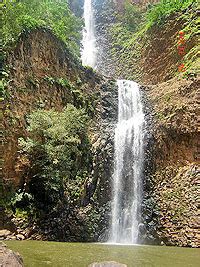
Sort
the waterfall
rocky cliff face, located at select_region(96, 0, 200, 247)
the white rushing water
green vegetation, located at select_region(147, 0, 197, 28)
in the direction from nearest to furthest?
rocky cliff face, located at select_region(96, 0, 200, 247) → the waterfall → green vegetation, located at select_region(147, 0, 197, 28) → the white rushing water

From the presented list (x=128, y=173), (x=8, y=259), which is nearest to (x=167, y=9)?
(x=128, y=173)

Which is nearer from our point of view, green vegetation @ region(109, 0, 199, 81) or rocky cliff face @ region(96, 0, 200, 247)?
rocky cliff face @ region(96, 0, 200, 247)

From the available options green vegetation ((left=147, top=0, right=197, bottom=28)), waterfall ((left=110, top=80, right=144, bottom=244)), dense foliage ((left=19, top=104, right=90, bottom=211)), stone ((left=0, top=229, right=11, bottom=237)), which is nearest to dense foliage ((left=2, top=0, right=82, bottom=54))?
dense foliage ((left=19, top=104, right=90, bottom=211))

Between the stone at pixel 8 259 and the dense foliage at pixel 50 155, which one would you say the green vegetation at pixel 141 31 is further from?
the stone at pixel 8 259

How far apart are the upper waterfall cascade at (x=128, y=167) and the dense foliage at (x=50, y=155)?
2112 millimetres

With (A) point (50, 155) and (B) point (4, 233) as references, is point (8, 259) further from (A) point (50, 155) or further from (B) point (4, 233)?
(A) point (50, 155)

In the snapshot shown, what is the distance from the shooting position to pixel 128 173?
16.2m

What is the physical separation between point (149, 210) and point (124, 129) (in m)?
4.98

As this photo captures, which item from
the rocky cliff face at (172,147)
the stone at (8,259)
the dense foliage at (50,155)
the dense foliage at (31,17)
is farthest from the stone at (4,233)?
the dense foliage at (31,17)

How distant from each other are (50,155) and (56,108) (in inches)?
146

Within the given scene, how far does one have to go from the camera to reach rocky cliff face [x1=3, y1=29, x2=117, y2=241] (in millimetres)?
13268

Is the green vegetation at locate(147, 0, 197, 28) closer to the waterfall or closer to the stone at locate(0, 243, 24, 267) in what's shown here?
the waterfall

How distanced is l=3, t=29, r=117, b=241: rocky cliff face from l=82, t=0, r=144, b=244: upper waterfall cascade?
1.43ft

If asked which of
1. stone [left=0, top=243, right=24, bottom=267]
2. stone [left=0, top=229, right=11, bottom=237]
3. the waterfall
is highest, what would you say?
the waterfall
